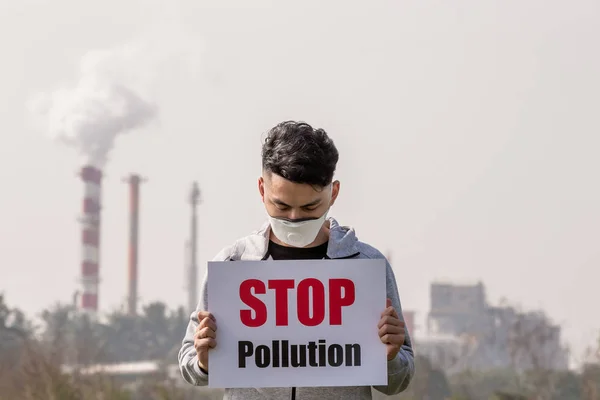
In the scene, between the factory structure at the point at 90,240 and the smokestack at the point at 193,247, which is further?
the smokestack at the point at 193,247

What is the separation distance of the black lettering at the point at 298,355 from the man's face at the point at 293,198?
370mm

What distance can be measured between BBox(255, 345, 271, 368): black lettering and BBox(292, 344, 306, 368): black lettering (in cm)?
7

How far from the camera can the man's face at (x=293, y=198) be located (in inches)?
114

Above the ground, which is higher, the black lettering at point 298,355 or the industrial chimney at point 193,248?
the black lettering at point 298,355

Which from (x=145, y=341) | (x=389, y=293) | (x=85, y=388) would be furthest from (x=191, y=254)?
(x=389, y=293)

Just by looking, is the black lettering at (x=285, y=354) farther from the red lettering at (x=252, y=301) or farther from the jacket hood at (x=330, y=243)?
the jacket hood at (x=330, y=243)

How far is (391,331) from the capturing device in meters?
2.95

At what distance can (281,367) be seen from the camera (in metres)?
3.02

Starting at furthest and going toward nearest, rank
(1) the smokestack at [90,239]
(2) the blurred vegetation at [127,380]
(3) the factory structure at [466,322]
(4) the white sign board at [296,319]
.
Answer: (3) the factory structure at [466,322] < (1) the smokestack at [90,239] < (2) the blurred vegetation at [127,380] < (4) the white sign board at [296,319]

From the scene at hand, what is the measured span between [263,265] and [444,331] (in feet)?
319

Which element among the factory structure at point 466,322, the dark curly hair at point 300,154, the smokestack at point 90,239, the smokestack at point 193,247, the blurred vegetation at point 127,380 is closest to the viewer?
the dark curly hair at point 300,154

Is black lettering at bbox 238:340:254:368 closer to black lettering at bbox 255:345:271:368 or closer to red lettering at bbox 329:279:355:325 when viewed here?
black lettering at bbox 255:345:271:368

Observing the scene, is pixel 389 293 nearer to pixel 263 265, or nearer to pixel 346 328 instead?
pixel 346 328

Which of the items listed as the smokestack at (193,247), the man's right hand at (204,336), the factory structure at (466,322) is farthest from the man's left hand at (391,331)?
the factory structure at (466,322)
